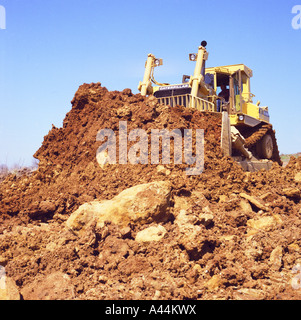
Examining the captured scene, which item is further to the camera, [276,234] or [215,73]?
[215,73]

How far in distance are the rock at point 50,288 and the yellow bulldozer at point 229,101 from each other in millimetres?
4594

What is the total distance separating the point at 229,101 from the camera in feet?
37.3

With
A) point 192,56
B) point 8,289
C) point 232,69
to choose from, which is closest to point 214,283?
point 8,289

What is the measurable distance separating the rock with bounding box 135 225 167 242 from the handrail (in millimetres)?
4779

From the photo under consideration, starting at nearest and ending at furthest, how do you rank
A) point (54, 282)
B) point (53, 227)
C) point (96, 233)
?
point (54, 282), point (96, 233), point (53, 227)

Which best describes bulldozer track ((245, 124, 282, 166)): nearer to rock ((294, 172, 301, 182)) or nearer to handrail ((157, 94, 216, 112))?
handrail ((157, 94, 216, 112))

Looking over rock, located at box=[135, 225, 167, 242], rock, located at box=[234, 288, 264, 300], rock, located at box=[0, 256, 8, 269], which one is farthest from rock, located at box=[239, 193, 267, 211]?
rock, located at box=[0, 256, 8, 269]

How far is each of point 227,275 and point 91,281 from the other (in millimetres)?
1668

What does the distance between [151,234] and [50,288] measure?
151cm

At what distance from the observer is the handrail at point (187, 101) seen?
966 centimetres
